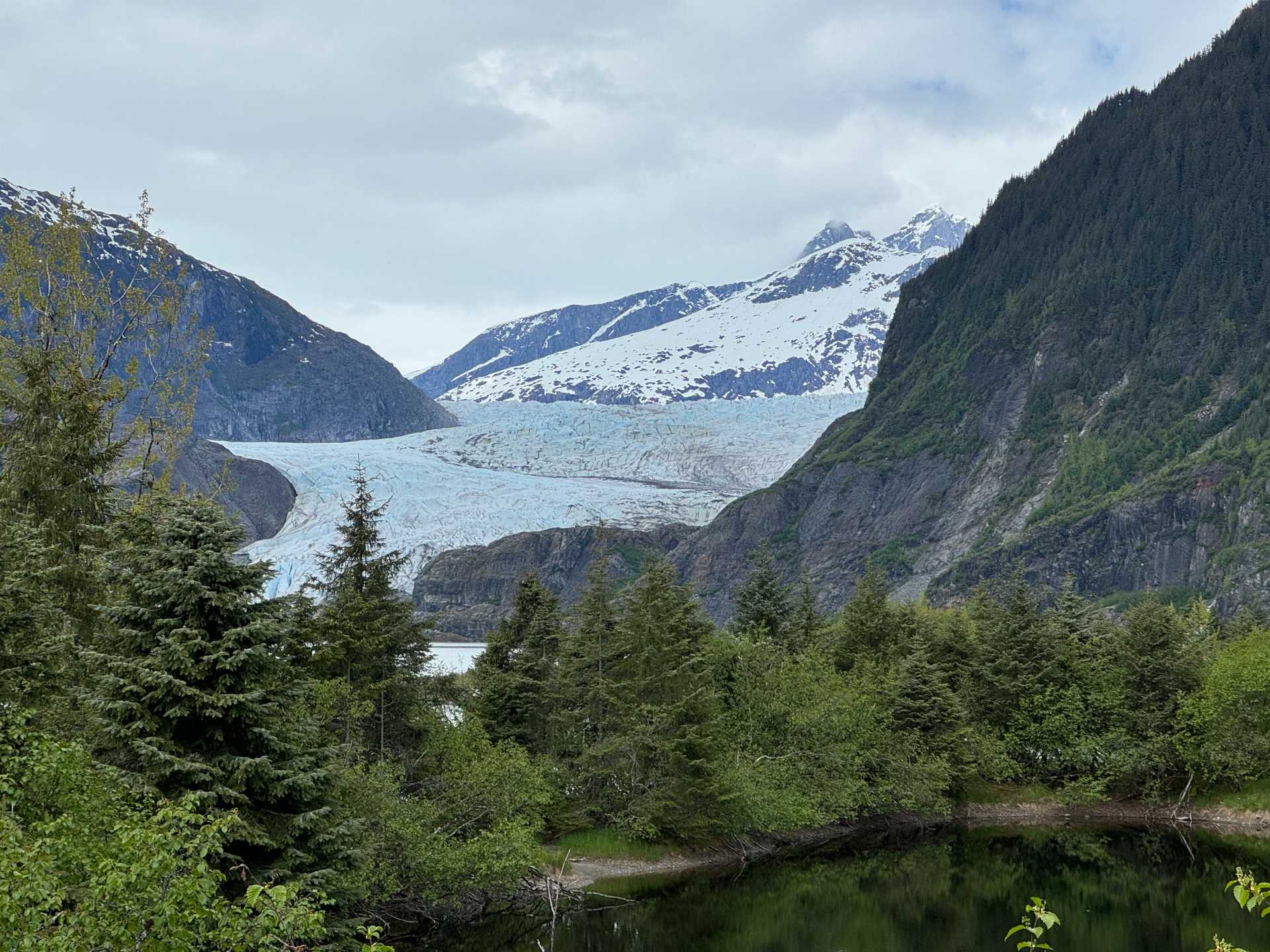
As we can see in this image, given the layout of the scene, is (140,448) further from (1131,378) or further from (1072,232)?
(1072,232)

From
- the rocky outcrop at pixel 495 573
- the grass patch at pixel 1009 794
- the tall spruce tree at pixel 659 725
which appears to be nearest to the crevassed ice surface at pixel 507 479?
the rocky outcrop at pixel 495 573

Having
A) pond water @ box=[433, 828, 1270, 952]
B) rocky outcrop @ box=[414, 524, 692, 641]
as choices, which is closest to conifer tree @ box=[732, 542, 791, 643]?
pond water @ box=[433, 828, 1270, 952]

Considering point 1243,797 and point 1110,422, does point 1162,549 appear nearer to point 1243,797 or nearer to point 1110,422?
point 1110,422

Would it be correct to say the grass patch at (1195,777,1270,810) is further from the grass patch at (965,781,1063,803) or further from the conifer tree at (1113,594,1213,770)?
the grass patch at (965,781,1063,803)

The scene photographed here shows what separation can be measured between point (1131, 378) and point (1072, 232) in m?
43.2

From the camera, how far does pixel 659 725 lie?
157ft

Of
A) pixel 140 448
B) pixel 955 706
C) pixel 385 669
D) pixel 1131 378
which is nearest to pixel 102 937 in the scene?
pixel 140 448

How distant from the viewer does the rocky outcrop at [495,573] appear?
155125 millimetres

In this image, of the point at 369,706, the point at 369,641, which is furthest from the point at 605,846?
the point at 369,706

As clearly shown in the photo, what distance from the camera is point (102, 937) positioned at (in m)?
12.5

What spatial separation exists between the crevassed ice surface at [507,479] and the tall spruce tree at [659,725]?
74776 millimetres

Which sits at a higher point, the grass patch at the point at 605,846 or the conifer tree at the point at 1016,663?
the conifer tree at the point at 1016,663

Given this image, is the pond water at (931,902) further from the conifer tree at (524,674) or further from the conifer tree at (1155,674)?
the conifer tree at (1155,674)

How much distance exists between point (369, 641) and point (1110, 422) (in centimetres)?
14418
